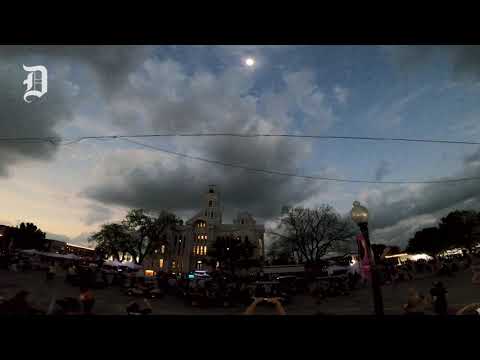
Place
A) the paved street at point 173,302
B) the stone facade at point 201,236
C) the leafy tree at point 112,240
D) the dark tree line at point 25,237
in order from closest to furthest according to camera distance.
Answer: the paved street at point 173,302 < the leafy tree at point 112,240 < the dark tree line at point 25,237 < the stone facade at point 201,236

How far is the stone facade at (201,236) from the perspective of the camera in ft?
178

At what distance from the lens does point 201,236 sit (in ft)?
191

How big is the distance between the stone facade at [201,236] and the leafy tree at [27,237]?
2606cm

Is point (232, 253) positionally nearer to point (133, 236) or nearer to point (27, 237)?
point (133, 236)

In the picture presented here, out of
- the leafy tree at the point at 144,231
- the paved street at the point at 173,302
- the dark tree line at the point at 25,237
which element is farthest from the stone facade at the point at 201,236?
the paved street at the point at 173,302

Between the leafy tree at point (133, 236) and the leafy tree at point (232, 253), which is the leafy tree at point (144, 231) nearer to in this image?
the leafy tree at point (133, 236)

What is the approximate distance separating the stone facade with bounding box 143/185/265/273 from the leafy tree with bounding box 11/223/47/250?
2606cm

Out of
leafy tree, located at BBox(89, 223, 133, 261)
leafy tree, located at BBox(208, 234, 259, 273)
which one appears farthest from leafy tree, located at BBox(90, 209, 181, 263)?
leafy tree, located at BBox(208, 234, 259, 273)

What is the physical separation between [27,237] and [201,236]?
39366 millimetres
